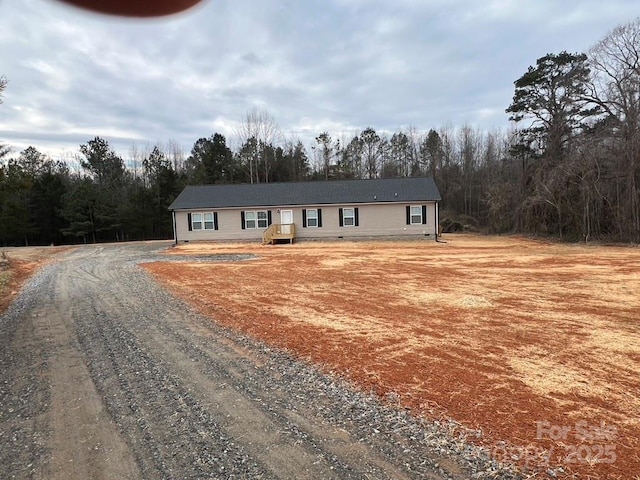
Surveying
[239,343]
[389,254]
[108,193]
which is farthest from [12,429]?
[108,193]

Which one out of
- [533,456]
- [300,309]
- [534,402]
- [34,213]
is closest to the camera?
[533,456]

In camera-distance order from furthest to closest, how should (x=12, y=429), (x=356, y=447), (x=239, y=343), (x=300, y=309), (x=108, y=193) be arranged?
(x=108, y=193) → (x=300, y=309) → (x=239, y=343) → (x=12, y=429) → (x=356, y=447)

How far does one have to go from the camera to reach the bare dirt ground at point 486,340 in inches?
121

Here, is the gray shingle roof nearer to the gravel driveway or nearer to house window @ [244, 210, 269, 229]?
house window @ [244, 210, 269, 229]

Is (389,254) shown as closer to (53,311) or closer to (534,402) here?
(53,311)

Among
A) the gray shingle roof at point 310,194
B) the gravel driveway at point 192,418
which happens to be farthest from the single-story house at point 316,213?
the gravel driveway at point 192,418

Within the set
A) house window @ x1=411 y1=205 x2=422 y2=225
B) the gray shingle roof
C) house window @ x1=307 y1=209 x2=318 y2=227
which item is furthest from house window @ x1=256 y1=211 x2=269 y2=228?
house window @ x1=411 y1=205 x2=422 y2=225

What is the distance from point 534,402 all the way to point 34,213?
143 ft

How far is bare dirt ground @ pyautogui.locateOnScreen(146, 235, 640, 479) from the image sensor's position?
306cm

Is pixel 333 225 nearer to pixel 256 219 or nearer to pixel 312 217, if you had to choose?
pixel 312 217

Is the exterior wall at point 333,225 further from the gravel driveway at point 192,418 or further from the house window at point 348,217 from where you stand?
the gravel driveway at point 192,418

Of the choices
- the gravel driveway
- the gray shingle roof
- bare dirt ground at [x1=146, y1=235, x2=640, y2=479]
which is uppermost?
the gray shingle roof

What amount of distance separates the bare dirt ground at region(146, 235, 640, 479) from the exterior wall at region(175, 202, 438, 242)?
12378 mm

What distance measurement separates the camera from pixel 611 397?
11.9ft
